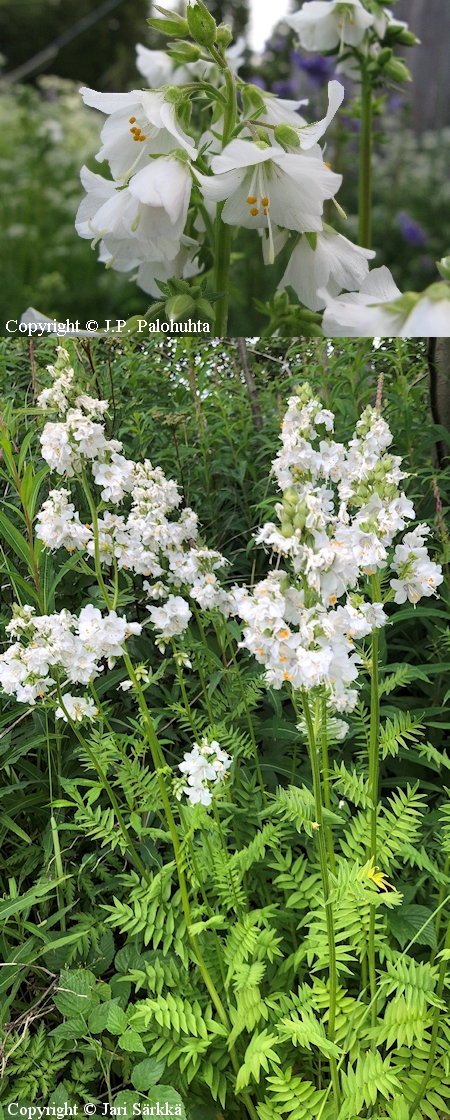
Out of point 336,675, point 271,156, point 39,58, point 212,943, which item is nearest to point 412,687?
point 212,943

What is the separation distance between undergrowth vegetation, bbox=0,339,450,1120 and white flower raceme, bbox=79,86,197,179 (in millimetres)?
259

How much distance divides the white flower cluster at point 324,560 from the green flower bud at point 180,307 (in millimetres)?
160

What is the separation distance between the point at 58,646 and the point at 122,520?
6.6 inches

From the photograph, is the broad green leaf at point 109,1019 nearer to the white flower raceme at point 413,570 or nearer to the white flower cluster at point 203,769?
the white flower cluster at point 203,769

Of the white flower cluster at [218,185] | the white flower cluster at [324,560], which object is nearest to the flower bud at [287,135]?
the white flower cluster at [218,185]

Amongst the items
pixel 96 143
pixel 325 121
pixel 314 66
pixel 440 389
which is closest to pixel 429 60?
pixel 314 66

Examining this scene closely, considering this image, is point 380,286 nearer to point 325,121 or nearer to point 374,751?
point 325,121

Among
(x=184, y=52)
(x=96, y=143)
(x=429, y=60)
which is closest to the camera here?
(x=184, y=52)

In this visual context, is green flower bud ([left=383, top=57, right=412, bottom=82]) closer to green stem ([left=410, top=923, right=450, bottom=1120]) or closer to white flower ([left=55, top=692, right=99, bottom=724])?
white flower ([left=55, top=692, right=99, bottom=724])

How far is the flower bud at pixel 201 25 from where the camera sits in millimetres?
519

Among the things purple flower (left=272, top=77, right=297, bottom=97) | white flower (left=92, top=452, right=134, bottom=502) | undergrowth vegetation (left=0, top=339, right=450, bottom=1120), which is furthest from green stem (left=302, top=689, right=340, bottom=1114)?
purple flower (left=272, top=77, right=297, bottom=97)

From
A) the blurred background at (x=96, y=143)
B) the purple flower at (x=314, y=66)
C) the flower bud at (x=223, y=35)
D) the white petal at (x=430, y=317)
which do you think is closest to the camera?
the white petal at (x=430, y=317)

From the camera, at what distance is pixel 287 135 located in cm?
52

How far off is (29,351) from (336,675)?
31.7 inches
